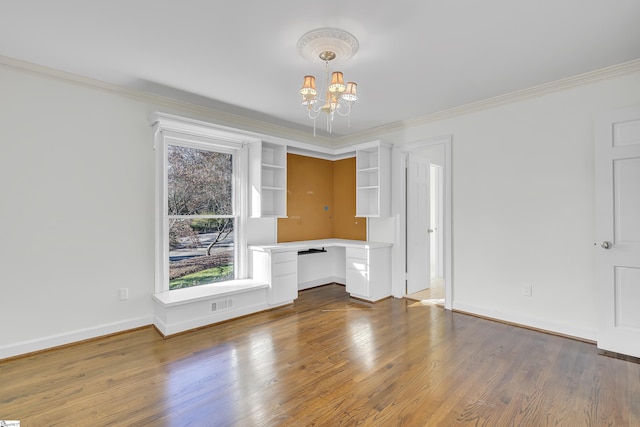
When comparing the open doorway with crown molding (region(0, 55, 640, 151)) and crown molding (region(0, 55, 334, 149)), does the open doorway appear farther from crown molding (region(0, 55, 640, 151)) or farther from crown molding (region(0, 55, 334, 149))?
crown molding (region(0, 55, 334, 149))

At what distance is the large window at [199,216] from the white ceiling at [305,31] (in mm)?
861

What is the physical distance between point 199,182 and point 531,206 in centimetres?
388

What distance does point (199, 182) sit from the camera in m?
3.90

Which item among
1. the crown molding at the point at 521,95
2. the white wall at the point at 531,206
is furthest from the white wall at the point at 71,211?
the white wall at the point at 531,206

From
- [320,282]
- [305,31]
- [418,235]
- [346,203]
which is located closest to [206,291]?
[320,282]

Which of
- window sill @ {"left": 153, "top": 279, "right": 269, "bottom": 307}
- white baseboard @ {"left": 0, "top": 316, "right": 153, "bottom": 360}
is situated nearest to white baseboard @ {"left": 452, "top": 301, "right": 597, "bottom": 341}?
window sill @ {"left": 153, "top": 279, "right": 269, "bottom": 307}

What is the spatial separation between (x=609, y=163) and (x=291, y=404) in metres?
3.36

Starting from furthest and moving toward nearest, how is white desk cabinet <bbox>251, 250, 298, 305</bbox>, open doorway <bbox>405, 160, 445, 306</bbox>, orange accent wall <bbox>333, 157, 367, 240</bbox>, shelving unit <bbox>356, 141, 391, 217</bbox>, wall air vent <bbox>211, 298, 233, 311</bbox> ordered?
orange accent wall <bbox>333, 157, 367, 240</bbox>
open doorway <bbox>405, 160, 445, 306</bbox>
shelving unit <bbox>356, 141, 391, 217</bbox>
white desk cabinet <bbox>251, 250, 298, 305</bbox>
wall air vent <bbox>211, 298, 233, 311</bbox>

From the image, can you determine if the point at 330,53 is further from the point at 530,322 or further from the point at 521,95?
the point at 530,322

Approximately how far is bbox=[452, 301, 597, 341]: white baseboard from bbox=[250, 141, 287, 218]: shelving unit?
8.82 feet

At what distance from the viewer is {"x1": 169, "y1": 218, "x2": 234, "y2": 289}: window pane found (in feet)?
12.1

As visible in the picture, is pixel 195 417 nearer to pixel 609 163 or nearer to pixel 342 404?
pixel 342 404

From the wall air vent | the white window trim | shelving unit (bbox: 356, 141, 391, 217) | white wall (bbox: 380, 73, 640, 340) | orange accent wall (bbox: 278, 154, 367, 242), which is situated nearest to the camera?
white wall (bbox: 380, 73, 640, 340)

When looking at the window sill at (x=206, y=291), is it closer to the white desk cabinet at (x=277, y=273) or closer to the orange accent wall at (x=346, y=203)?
the white desk cabinet at (x=277, y=273)
